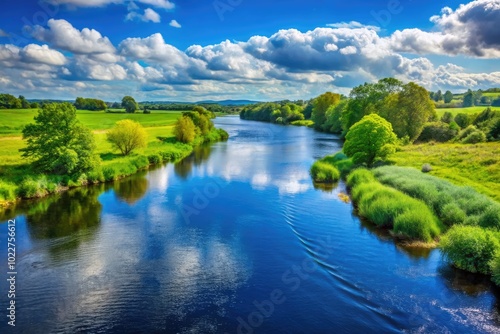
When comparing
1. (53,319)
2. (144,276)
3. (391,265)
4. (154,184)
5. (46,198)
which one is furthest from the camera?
(154,184)

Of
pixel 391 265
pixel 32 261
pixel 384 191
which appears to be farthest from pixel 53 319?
pixel 384 191

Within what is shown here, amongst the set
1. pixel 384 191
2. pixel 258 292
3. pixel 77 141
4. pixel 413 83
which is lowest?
pixel 258 292

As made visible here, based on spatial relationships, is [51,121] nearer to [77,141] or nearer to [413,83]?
[77,141]

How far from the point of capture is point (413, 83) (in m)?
56.6

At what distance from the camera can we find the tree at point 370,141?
36844 millimetres

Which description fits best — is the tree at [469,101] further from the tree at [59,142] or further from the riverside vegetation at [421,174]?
the tree at [59,142]

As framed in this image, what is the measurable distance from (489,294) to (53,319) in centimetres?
1744

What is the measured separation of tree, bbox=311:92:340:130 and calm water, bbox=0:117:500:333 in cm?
7855

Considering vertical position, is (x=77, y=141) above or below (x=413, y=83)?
below

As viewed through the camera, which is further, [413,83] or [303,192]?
[413,83]

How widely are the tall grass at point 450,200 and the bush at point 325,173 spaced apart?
6.42 meters

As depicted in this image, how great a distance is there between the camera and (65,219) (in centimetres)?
2497

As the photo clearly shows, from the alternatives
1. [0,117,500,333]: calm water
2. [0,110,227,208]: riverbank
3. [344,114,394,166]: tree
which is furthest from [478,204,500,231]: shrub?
[0,110,227,208]: riverbank

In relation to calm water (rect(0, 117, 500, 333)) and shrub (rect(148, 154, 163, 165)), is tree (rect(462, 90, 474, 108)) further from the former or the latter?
calm water (rect(0, 117, 500, 333))
